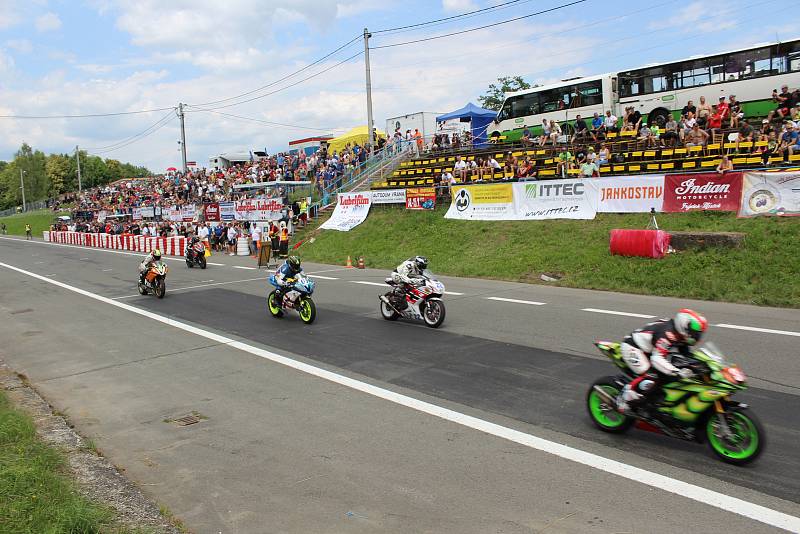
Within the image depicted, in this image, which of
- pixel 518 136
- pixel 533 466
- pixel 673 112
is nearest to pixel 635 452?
pixel 533 466

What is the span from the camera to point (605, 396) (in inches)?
246

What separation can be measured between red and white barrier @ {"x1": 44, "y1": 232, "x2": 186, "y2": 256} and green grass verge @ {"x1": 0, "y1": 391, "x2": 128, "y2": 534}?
2961 centimetres

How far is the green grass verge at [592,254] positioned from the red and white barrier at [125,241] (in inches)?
430

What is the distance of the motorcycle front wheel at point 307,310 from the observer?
12781 mm

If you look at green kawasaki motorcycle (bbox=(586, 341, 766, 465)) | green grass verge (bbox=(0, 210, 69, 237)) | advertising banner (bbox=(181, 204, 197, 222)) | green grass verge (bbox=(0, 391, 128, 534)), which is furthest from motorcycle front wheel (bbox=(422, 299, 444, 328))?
green grass verge (bbox=(0, 210, 69, 237))

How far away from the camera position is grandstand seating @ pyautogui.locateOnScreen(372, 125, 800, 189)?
1864cm

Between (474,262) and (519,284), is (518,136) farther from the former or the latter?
(519,284)

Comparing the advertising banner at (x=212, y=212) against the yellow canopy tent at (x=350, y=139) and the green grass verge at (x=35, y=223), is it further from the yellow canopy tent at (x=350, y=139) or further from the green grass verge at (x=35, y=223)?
the green grass verge at (x=35, y=223)

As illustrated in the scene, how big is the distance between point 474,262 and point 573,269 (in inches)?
157

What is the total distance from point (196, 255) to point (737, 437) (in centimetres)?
2345

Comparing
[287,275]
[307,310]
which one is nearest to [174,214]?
[287,275]

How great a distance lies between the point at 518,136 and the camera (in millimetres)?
30594

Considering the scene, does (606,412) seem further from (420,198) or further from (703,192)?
(420,198)

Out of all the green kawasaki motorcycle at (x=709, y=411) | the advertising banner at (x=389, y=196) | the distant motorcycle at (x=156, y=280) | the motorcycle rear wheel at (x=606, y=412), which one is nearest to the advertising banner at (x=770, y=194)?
the green kawasaki motorcycle at (x=709, y=411)
